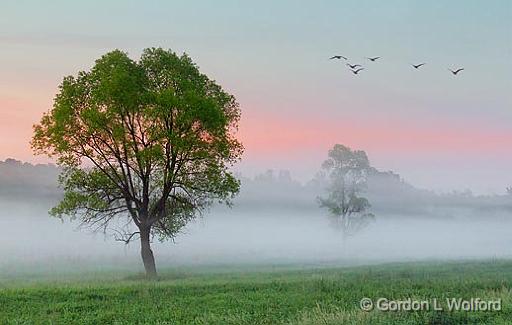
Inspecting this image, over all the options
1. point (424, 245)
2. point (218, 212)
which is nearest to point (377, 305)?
point (424, 245)

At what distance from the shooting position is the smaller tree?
275ft

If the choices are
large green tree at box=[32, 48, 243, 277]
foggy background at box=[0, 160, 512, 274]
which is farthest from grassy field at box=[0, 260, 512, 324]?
foggy background at box=[0, 160, 512, 274]

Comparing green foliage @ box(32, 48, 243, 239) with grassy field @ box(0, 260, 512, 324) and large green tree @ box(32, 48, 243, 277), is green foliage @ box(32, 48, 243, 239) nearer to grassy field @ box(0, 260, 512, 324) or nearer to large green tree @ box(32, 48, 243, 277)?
large green tree @ box(32, 48, 243, 277)

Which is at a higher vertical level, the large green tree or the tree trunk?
the large green tree

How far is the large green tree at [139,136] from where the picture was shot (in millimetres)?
37375

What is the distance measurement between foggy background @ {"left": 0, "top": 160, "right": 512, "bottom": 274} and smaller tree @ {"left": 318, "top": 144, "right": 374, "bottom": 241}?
201 inches

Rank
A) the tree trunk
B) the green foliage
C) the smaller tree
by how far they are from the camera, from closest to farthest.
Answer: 1. the green foliage
2. the tree trunk
3. the smaller tree

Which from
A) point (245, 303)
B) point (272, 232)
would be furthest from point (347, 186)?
point (245, 303)

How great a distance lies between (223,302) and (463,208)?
469ft

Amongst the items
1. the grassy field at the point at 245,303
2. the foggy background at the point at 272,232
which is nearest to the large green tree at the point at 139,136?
the grassy field at the point at 245,303

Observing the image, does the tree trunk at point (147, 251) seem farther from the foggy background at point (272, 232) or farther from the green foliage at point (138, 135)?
the foggy background at point (272, 232)

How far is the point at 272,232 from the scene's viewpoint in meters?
117

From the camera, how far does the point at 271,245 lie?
3777 inches

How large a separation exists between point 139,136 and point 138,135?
0.38 ft
